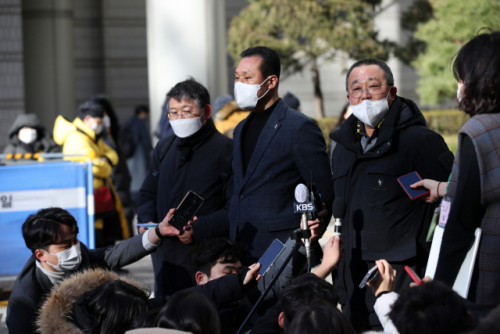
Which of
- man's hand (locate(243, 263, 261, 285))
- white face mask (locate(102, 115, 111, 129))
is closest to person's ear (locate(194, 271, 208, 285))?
man's hand (locate(243, 263, 261, 285))

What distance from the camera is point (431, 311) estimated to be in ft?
6.64

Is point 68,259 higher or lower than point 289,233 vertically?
lower

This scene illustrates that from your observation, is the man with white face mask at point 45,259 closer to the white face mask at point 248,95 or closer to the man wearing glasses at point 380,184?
the white face mask at point 248,95

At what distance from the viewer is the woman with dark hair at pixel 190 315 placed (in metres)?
2.35

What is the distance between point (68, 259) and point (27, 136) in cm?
424

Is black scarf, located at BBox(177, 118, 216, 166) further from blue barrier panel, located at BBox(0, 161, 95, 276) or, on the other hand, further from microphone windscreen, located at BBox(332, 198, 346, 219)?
blue barrier panel, located at BBox(0, 161, 95, 276)

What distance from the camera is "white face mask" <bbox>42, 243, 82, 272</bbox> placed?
3.48m

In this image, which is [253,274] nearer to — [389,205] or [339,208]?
[339,208]

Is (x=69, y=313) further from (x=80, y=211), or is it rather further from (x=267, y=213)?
(x=80, y=211)

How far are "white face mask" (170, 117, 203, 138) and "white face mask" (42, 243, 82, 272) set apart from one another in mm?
990

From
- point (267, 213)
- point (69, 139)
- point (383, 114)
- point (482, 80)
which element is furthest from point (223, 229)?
point (69, 139)

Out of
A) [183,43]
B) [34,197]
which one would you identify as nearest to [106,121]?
[34,197]

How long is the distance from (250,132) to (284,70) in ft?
47.0

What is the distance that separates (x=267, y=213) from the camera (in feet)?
11.7
